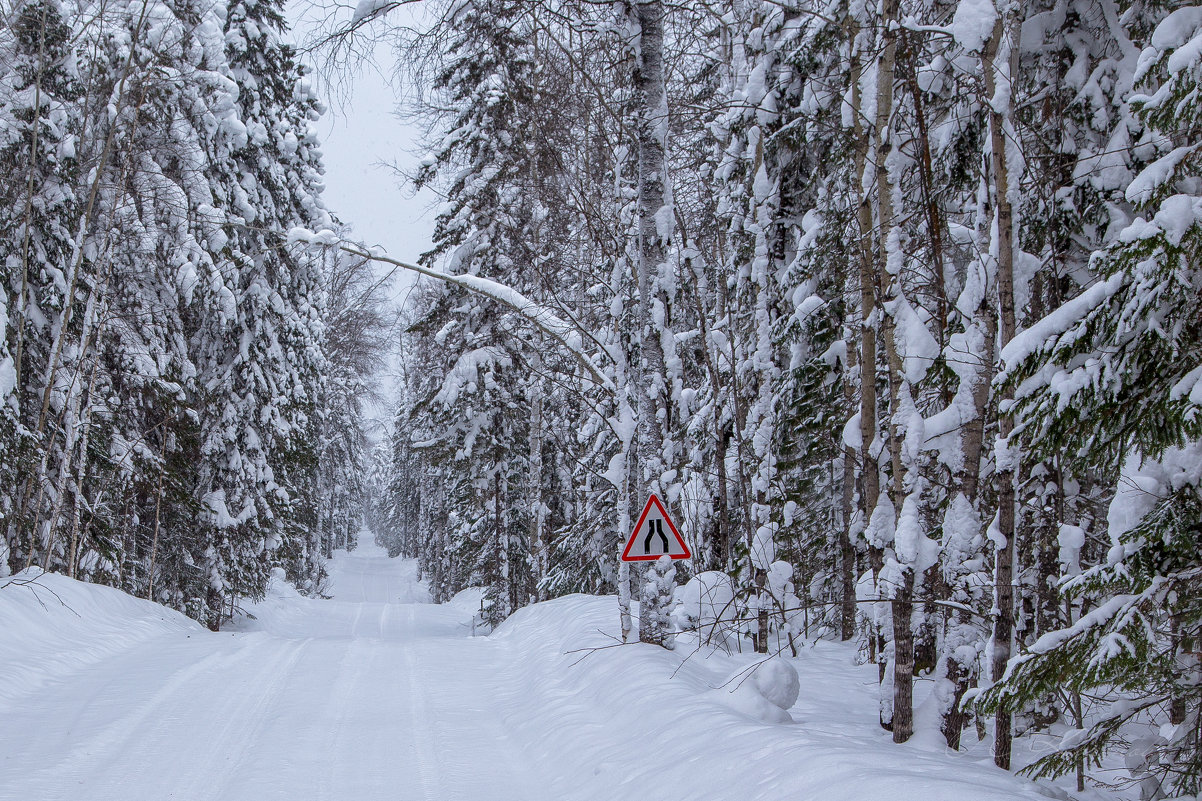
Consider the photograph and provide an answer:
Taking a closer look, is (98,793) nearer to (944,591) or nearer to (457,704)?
(457,704)

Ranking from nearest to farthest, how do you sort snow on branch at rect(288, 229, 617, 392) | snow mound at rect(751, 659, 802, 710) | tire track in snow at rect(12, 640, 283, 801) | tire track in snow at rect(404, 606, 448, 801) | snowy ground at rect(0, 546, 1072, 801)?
snowy ground at rect(0, 546, 1072, 801)
tire track in snow at rect(12, 640, 283, 801)
tire track in snow at rect(404, 606, 448, 801)
snow mound at rect(751, 659, 802, 710)
snow on branch at rect(288, 229, 617, 392)

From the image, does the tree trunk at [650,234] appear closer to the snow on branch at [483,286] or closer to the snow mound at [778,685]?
the snow on branch at [483,286]

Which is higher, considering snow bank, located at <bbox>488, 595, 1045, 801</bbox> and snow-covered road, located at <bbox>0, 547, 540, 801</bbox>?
snow bank, located at <bbox>488, 595, 1045, 801</bbox>

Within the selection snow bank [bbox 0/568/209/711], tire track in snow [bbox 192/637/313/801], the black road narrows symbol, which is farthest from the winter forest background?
tire track in snow [bbox 192/637/313/801]

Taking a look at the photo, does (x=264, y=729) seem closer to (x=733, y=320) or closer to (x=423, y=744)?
(x=423, y=744)

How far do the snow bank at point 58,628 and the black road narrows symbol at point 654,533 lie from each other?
6.04 metres

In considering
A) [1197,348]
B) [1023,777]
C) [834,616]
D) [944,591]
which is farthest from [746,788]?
[834,616]

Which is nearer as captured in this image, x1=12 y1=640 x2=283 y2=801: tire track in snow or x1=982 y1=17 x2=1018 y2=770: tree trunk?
x1=982 y1=17 x2=1018 y2=770: tree trunk

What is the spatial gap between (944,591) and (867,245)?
2586mm

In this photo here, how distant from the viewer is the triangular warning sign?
25.5 feet

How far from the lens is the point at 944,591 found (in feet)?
18.5

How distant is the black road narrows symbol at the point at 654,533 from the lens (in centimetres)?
780

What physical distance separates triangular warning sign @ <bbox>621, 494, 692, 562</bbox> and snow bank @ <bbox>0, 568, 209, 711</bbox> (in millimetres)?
5952

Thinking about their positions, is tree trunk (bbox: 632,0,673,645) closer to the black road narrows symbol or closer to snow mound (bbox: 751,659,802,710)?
the black road narrows symbol
